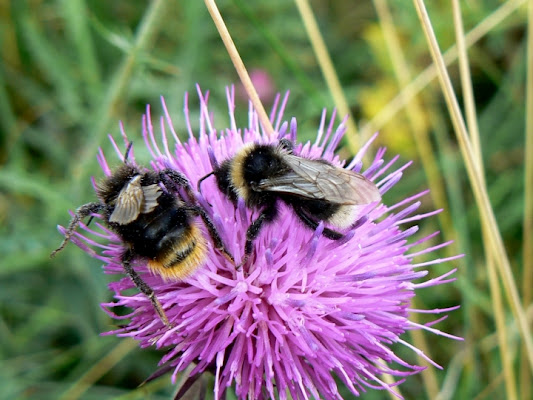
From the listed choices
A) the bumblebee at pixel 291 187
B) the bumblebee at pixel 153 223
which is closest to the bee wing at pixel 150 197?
the bumblebee at pixel 153 223

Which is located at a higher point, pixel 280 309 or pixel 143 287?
pixel 143 287

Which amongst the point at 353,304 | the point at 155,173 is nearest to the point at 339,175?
the point at 353,304

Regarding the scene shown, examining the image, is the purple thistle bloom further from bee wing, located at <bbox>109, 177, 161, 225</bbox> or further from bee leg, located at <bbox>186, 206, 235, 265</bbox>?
bee wing, located at <bbox>109, 177, 161, 225</bbox>

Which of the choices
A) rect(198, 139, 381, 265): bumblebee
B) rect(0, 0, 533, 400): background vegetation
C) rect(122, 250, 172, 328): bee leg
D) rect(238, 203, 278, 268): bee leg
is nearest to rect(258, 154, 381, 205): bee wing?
rect(198, 139, 381, 265): bumblebee

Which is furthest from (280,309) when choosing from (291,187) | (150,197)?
(150,197)

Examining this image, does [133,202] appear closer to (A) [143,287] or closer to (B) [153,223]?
(B) [153,223]
